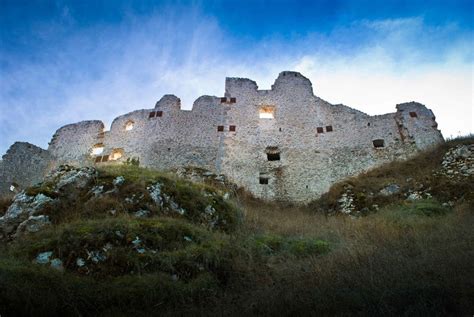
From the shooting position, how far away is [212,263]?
6266 millimetres

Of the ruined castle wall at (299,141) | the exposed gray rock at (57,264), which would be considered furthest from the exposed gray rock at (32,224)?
the ruined castle wall at (299,141)

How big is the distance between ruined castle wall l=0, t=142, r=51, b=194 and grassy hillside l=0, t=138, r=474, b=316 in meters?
14.7

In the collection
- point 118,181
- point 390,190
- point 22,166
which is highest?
point 22,166

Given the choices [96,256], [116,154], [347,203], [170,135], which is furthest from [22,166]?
[96,256]

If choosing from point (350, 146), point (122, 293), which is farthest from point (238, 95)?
point (122, 293)

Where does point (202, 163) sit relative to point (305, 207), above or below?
above

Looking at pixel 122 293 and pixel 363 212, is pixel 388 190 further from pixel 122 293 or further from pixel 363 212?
pixel 122 293

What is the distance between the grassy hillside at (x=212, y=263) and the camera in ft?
14.8

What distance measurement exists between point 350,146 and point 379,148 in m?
1.48

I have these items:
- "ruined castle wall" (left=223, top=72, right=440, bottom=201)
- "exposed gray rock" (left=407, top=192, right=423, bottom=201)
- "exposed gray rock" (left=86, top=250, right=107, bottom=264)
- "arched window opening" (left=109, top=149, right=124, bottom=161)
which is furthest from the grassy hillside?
"arched window opening" (left=109, top=149, right=124, bottom=161)

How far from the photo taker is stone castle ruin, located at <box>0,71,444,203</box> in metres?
18.5

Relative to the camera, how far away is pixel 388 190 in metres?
14.1

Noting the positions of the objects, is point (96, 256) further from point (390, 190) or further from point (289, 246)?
point (390, 190)

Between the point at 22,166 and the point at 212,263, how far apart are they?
66.1ft
